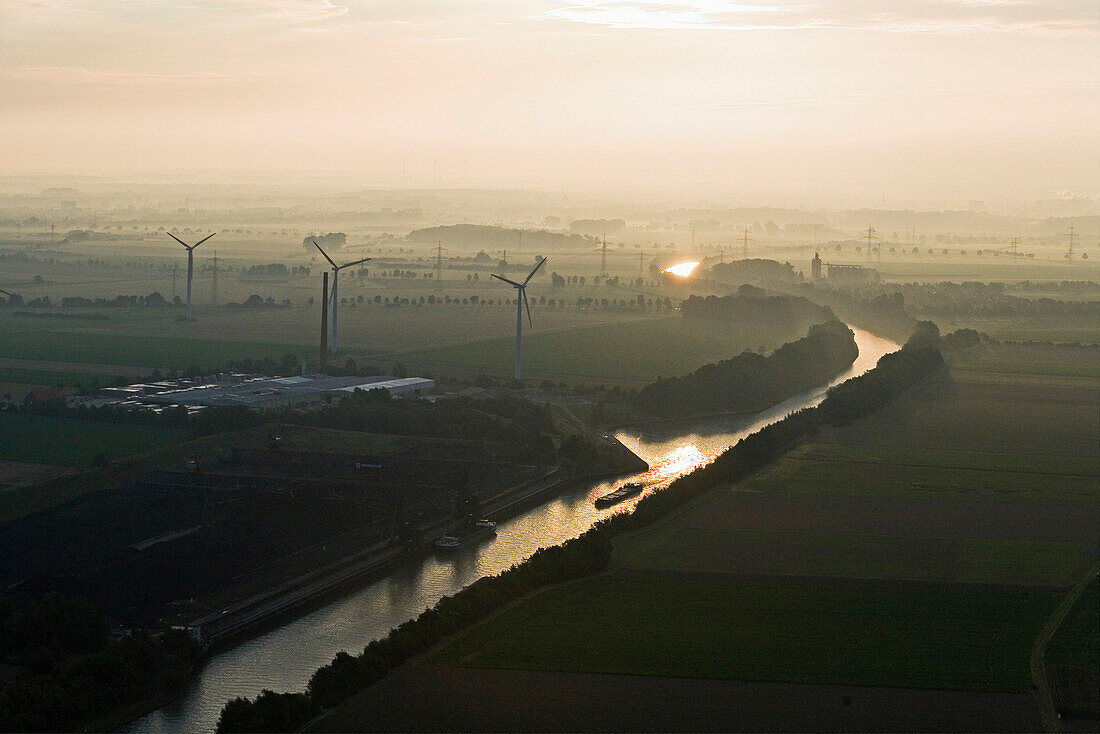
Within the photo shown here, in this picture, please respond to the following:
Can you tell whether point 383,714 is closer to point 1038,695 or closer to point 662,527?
point 1038,695

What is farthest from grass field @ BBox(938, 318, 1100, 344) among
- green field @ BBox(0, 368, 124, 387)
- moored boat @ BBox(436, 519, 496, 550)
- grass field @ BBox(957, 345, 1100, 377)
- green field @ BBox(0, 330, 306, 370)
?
moored boat @ BBox(436, 519, 496, 550)

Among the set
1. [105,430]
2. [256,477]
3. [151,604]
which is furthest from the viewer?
[105,430]

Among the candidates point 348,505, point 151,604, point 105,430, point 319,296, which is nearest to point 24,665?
point 151,604

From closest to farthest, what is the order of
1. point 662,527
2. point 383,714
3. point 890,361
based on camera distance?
1. point 383,714
2. point 662,527
3. point 890,361

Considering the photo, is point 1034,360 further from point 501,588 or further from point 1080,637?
point 501,588

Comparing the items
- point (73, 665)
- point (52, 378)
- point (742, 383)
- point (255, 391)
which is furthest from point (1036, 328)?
point (73, 665)

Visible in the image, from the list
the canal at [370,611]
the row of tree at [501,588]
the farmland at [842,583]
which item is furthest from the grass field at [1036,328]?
the canal at [370,611]

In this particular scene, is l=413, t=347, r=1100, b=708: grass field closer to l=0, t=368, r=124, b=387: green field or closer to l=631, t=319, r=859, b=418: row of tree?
l=631, t=319, r=859, b=418: row of tree
